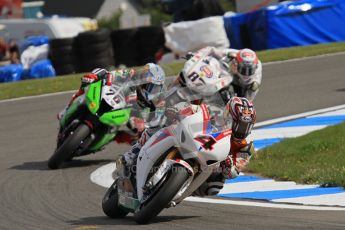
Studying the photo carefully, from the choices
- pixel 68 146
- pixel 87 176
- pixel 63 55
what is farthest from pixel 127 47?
pixel 87 176

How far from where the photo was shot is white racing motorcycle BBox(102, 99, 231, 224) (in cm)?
710

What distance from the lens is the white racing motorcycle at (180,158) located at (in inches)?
280

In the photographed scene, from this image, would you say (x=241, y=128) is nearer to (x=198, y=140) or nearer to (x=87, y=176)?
(x=198, y=140)

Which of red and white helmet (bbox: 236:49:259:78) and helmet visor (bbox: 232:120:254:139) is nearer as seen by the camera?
helmet visor (bbox: 232:120:254:139)

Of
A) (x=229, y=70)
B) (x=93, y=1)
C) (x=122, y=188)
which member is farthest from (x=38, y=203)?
Answer: (x=93, y=1)

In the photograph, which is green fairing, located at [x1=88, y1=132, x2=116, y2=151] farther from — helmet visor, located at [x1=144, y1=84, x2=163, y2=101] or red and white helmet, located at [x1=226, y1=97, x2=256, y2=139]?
red and white helmet, located at [x1=226, y1=97, x2=256, y2=139]

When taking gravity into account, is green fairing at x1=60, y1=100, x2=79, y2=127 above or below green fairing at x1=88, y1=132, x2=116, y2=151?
above

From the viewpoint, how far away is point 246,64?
31.5 feet

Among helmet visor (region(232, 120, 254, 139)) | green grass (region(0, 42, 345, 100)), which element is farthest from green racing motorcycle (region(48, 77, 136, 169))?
green grass (region(0, 42, 345, 100))

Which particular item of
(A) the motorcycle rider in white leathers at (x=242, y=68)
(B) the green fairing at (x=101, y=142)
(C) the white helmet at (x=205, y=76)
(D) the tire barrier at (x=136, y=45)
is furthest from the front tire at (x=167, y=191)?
(D) the tire barrier at (x=136, y=45)

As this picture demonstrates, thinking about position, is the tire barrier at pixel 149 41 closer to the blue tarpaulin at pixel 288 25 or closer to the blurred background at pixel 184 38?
the blurred background at pixel 184 38

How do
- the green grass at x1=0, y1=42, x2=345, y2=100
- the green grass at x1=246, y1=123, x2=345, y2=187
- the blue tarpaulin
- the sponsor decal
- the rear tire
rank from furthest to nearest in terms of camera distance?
the blue tarpaulin, the green grass at x1=0, y1=42, x2=345, y2=100, the green grass at x1=246, y1=123, x2=345, y2=187, the sponsor decal, the rear tire

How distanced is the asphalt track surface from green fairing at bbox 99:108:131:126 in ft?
1.77

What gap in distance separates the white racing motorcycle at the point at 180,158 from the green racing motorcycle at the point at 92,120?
3.77 metres
